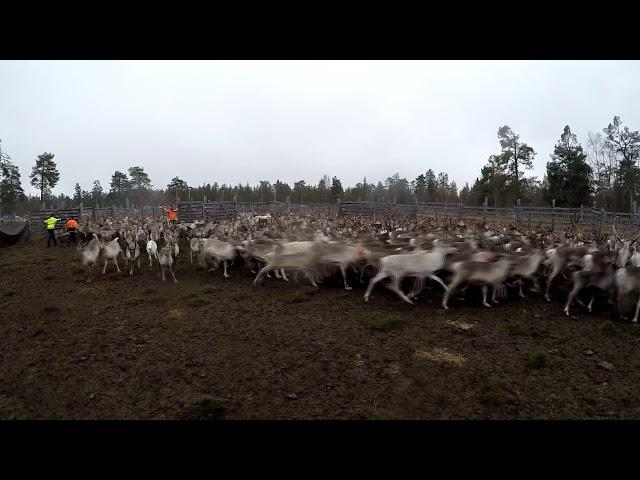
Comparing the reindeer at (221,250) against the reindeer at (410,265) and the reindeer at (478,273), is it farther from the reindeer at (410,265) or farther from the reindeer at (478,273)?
the reindeer at (478,273)

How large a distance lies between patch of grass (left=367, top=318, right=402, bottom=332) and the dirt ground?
3 cm

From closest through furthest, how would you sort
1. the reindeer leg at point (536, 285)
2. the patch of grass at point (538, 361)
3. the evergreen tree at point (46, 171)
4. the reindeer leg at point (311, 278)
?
the patch of grass at point (538, 361) < the reindeer leg at point (536, 285) < the reindeer leg at point (311, 278) < the evergreen tree at point (46, 171)

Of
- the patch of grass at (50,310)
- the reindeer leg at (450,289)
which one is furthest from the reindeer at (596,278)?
the patch of grass at (50,310)

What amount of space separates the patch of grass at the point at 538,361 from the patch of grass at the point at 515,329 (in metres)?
0.89

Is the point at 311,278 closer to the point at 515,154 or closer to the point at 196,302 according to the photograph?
the point at 196,302

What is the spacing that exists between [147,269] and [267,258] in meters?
4.49

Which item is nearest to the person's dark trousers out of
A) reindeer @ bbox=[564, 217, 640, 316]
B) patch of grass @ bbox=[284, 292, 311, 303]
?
patch of grass @ bbox=[284, 292, 311, 303]

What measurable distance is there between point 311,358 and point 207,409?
65.1 inches

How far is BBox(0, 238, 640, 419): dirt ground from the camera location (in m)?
4.05

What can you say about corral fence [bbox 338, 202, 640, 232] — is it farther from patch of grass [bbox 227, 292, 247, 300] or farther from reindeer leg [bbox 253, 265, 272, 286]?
patch of grass [bbox 227, 292, 247, 300]

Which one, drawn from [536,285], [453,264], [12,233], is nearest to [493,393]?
[453,264]

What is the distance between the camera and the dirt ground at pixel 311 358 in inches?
159

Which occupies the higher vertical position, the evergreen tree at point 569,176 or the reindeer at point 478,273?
the evergreen tree at point 569,176
